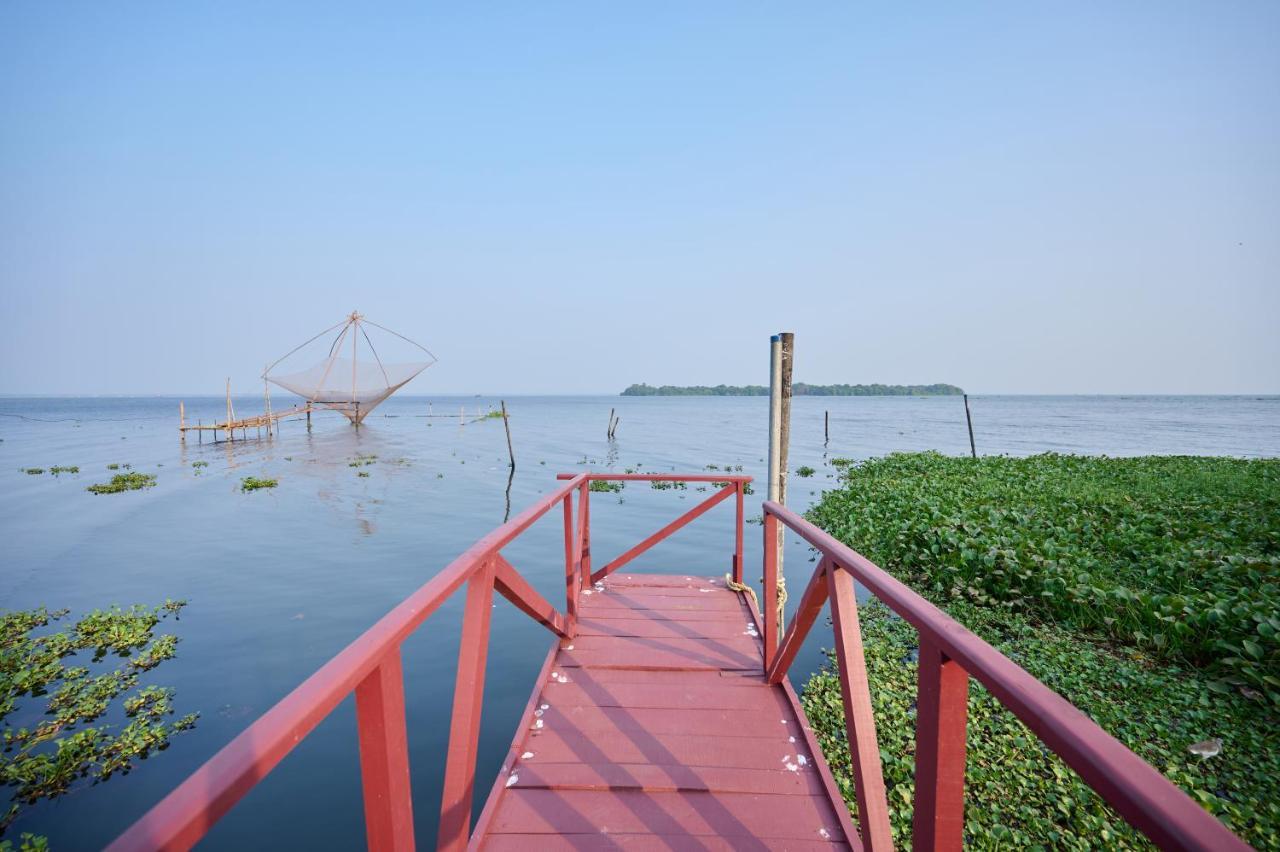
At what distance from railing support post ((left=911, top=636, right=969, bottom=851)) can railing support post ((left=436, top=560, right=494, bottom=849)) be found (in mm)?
1522

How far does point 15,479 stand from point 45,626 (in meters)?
18.4

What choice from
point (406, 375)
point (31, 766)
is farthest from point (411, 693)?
point (406, 375)

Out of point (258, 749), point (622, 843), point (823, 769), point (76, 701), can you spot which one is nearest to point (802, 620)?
point (823, 769)

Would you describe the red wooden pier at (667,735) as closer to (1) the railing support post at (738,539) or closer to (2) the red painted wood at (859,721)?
(2) the red painted wood at (859,721)

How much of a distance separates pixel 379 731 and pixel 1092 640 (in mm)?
7245

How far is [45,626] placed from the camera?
7.78 meters

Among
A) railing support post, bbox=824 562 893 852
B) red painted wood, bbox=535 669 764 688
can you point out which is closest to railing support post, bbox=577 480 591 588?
red painted wood, bbox=535 669 764 688

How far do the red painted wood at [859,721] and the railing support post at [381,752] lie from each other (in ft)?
5.17

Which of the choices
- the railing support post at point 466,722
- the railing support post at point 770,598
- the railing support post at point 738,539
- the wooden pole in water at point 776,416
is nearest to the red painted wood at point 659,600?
the railing support post at point 738,539

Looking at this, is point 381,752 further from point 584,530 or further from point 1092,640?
point 1092,640

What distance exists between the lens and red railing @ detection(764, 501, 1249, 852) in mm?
908

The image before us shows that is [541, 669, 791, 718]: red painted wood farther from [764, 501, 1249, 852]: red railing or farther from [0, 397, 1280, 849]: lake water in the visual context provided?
[0, 397, 1280, 849]: lake water

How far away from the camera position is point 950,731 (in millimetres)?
1625

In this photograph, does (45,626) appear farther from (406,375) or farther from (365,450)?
(406,375)
